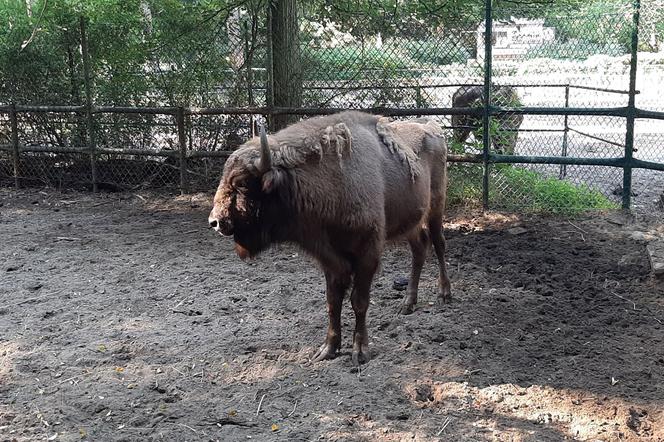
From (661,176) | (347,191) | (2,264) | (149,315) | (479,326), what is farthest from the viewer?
(661,176)

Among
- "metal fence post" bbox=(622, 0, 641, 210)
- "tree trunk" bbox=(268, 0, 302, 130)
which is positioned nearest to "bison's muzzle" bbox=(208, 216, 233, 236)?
"tree trunk" bbox=(268, 0, 302, 130)

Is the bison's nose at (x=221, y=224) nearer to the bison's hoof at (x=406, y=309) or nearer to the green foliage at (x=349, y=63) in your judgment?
the bison's hoof at (x=406, y=309)

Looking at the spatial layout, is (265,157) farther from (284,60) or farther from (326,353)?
(284,60)

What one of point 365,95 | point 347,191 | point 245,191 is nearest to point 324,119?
point 347,191

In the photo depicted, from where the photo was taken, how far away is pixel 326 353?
15.3ft

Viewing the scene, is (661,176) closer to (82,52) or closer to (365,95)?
(365,95)

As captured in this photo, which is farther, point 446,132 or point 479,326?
point 446,132

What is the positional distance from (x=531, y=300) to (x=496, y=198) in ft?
9.33

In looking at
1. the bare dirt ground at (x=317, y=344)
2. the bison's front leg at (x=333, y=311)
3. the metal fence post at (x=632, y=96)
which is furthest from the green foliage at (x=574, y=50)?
the bison's front leg at (x=333, y=311)

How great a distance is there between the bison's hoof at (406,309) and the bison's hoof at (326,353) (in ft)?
3.03

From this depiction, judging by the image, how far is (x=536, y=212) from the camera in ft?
26.2

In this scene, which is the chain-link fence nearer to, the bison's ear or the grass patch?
the grass patch

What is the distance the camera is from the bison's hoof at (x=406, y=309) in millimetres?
5449

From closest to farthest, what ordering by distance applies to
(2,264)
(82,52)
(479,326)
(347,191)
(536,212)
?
(347,191) < (479,326) < (2,264) < (536,212) < (82,52)
